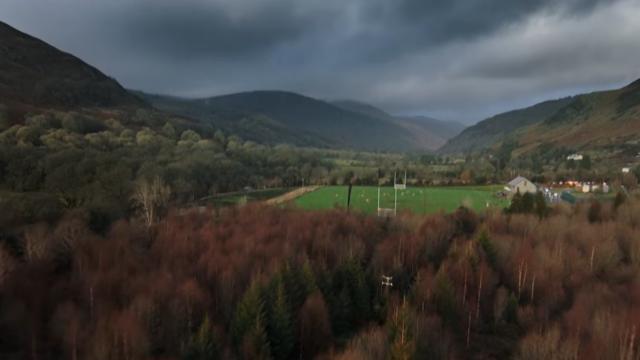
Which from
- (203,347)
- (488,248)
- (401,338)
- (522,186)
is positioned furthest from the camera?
(522,186)

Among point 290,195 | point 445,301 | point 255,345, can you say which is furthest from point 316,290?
point 290,195

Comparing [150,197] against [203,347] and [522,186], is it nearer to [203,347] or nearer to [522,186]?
[203,347]

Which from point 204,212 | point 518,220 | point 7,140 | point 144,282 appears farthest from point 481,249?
point 7,140

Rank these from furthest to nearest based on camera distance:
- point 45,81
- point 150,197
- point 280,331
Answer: point 45,81 → point 150,197 → point 280,331

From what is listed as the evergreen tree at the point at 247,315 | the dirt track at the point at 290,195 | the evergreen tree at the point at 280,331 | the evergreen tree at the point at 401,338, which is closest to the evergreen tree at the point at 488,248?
the evergreen tree at the point at 401,338

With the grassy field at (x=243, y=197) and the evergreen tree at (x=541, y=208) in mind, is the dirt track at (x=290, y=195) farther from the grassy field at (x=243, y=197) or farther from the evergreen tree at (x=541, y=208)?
the evergreen tree at (x=541, y=208)

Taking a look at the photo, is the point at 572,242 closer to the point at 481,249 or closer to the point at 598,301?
the point at 481,249

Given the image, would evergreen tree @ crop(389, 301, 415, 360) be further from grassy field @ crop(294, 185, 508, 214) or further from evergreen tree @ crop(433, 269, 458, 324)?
grassy field @ crop(294, 185, 508, 214)

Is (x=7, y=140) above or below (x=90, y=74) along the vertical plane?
below
